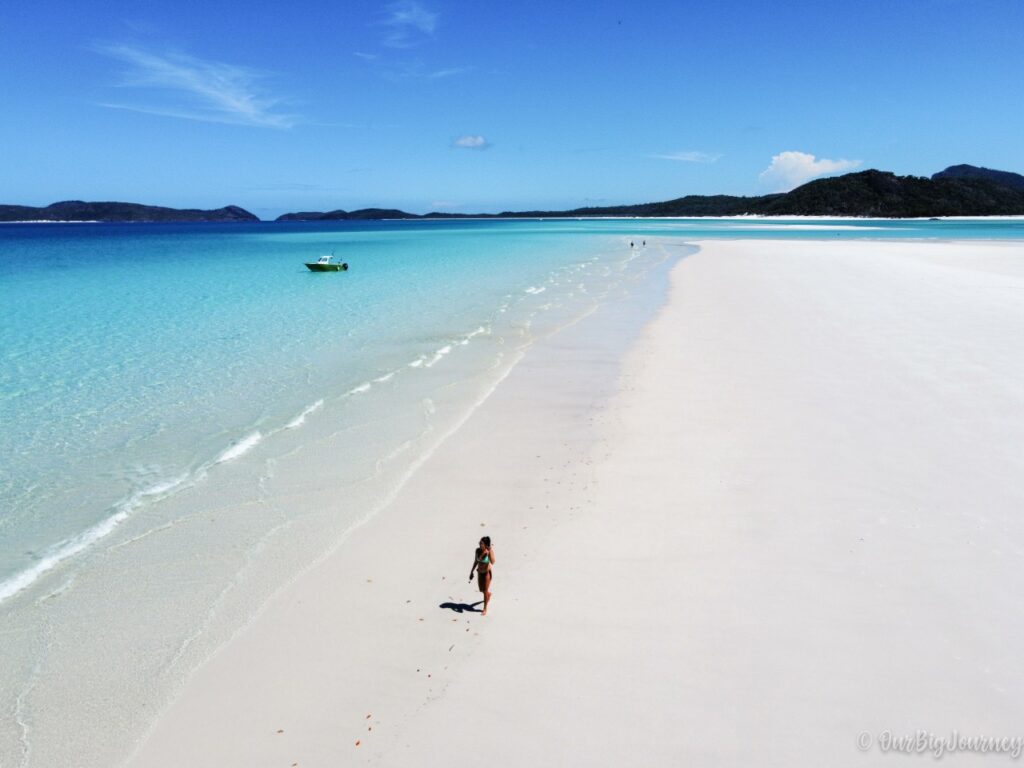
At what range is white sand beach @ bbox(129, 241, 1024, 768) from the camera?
5434mm

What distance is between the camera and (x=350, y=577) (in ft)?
26.0

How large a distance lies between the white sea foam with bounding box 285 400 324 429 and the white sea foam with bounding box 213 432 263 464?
0.75 meters

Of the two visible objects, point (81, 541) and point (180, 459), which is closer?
point (81, 541)

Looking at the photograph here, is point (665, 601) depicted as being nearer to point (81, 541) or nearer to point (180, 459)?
point (81, 541)

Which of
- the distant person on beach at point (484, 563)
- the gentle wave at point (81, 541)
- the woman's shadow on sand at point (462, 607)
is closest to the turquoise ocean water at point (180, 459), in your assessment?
the gentle wave at point (81, 541)

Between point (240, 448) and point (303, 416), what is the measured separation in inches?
80.4

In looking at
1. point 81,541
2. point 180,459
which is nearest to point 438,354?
point 180,459

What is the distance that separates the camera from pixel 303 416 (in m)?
→ 14.3

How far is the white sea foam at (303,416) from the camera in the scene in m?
13.7

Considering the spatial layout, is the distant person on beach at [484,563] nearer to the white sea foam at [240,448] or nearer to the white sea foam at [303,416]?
the white sea foam at [240,448]

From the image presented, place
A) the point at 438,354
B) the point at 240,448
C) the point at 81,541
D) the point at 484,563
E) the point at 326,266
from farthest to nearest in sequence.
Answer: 1. the point at 326,266
2. the point at 438,354
3. the point at 240,448
4. the point at 81,541
5. the point at 484,563

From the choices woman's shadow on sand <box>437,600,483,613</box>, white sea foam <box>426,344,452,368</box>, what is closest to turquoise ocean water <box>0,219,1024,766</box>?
white sea foam <box>426,344,452,368</box>

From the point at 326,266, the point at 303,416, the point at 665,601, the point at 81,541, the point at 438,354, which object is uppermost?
the point at 326,266

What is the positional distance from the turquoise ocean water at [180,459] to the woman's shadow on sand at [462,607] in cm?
231
